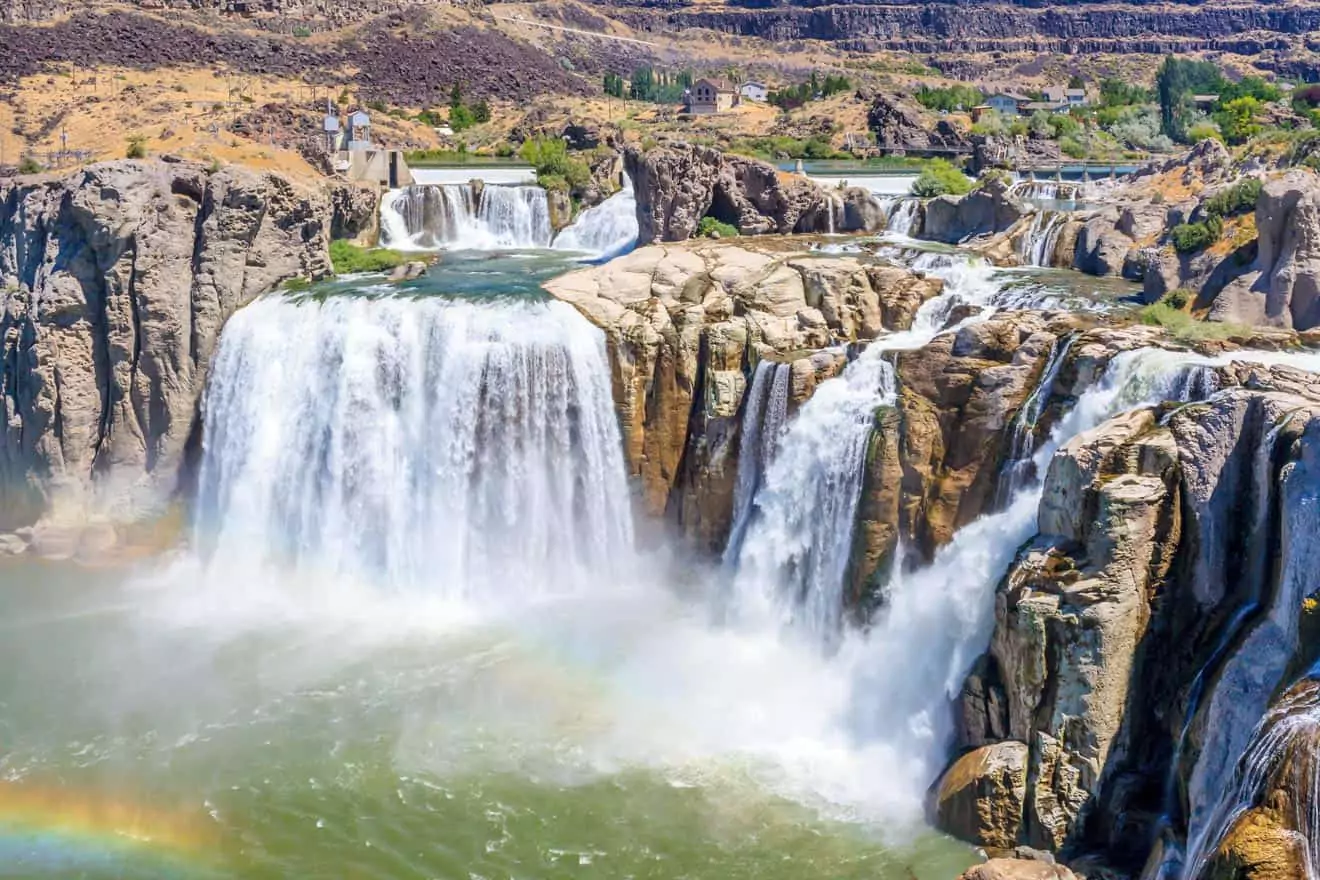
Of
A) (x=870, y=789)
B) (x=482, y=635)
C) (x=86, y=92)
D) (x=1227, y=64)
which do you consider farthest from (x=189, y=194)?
(x=1227, y=64)

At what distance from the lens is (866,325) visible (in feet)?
87.4

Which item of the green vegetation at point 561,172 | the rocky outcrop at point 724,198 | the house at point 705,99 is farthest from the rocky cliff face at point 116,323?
the house at point 705,99

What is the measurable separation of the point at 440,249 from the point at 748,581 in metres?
20.5

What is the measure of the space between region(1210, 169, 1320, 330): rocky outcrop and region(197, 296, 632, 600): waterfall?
13117 mm

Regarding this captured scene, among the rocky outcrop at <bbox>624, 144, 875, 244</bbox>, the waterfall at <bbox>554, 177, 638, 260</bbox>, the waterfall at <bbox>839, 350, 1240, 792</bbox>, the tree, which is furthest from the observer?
the tree

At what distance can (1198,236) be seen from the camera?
27016 mm

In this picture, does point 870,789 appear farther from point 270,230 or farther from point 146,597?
point 270,230

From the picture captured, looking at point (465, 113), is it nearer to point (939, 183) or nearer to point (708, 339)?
point (939, 183)

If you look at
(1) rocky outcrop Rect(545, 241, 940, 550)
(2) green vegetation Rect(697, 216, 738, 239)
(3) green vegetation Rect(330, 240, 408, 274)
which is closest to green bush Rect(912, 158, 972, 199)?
(2) green vegetation Rect(697, 216, 738, 239)

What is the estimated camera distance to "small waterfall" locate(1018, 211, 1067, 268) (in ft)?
104

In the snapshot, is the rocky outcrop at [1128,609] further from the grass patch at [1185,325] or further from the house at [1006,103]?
the house at [1006,103]

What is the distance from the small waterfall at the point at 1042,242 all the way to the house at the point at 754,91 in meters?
67.4

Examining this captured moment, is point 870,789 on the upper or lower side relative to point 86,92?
lower

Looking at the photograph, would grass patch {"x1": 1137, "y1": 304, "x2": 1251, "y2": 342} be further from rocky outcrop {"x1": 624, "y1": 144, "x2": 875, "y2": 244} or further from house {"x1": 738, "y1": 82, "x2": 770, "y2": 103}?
house {"x1": 738, "y1": 82, "x2": 770, "y2": 103}
